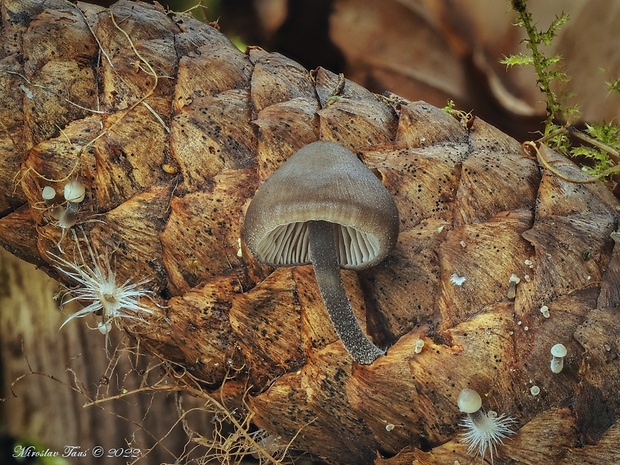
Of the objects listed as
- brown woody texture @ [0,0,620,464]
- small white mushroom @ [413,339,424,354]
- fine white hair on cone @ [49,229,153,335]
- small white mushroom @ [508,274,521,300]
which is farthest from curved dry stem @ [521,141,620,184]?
fine white hair on cone @ [49,229,153,335]

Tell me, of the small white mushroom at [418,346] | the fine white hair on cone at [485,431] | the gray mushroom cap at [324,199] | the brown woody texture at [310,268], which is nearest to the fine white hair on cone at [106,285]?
the brown woody texture at [310,268]

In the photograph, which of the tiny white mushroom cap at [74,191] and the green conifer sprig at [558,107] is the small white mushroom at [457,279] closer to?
the green conifer sprig at [558,107]

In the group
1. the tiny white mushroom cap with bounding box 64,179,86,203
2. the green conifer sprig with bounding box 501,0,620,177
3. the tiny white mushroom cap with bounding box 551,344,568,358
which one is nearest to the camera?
the tiny white mushroom cap with bounding box 551,344,568,358

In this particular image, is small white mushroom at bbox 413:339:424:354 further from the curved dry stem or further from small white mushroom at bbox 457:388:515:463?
the curved dry stem

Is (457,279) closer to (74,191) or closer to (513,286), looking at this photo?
(513,286)

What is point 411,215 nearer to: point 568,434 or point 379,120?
point 379,120

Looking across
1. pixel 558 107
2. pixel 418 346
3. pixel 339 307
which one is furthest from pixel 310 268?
pixel 558 107

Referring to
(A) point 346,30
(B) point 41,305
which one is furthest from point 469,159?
(B) point 41,305
